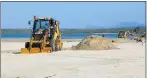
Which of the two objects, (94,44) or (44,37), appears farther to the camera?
(94,44)

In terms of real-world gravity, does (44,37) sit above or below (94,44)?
above

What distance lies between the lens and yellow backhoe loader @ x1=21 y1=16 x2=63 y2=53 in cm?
2178

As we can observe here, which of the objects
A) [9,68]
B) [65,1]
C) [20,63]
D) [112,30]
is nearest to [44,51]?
[20,63]

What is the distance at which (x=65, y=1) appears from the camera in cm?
1288

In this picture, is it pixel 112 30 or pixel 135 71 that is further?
pixel 112 30

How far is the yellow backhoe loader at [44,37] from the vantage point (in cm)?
2178

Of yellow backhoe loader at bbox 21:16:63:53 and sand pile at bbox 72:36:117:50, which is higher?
yellow backhoe loader at bbox 21:16:63:53

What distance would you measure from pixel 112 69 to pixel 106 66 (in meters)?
0.93

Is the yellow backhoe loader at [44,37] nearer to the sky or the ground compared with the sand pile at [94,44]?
nearer to the sky

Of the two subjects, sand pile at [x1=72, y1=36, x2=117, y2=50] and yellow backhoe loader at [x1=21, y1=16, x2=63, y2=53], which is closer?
yellow backhoe loader at [x1=21, y1=16, x2=63, y2=53]

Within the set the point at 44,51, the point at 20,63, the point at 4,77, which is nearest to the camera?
the point at 4,77

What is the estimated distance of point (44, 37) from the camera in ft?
72.1

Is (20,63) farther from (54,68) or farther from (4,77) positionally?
(4,77)

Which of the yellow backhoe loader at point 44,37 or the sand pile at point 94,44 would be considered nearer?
the yellow backhoe loader at point 44,37
